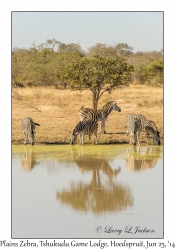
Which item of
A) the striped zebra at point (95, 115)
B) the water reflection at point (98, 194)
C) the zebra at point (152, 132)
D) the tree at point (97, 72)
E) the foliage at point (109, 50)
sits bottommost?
the water reflection at point (98, 194)

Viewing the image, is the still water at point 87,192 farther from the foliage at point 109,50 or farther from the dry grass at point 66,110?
the foliage at point 109,50

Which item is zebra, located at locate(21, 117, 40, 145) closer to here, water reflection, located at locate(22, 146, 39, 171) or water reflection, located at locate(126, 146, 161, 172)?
water reflection, located at locate(22, 146, 39, 171)

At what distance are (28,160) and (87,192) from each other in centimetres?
267

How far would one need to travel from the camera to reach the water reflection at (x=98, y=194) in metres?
8.55

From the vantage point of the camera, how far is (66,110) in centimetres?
1738

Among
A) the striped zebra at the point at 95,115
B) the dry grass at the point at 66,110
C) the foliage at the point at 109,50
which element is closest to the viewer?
the dry grass at the point at 66,110

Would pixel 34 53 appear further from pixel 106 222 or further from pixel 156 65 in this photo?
pixel 106 222

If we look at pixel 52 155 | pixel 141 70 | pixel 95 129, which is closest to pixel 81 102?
pixel 95 129

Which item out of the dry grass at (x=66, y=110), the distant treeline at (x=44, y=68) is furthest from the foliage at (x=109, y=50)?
the dry grass at (x=66, y=110)

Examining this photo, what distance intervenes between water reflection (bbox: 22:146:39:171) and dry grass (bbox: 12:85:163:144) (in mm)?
838

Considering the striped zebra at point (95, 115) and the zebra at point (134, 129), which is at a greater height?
the striped zebra at point (95, 115)

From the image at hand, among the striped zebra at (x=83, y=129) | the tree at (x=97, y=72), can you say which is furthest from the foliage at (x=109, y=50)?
the striped zebra at (x=83, y=129)

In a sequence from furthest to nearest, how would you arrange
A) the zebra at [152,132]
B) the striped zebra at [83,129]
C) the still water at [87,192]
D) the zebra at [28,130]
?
the zebra at [152,132] < the zebra at [28,130] < the striped zebra at [83,129] < the still water at [87,192]

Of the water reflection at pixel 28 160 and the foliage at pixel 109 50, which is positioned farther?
the foliage at pixel 109 50
